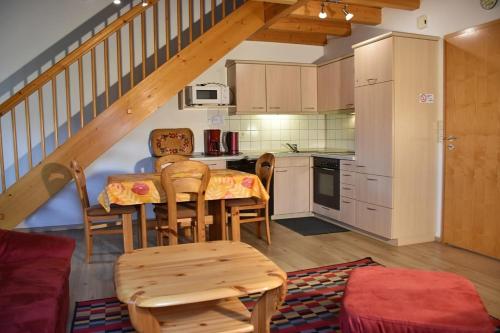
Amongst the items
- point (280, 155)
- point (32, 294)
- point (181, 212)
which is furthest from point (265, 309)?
point (280, 155)

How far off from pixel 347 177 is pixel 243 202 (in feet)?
4.61

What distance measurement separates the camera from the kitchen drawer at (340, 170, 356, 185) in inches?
181

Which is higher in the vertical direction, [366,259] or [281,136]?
[281,136]

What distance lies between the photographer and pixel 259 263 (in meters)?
2.03

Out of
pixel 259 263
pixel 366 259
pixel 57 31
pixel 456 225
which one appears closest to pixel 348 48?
pixel 456 225

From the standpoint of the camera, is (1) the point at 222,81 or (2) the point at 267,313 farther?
(1) the point at 222,81

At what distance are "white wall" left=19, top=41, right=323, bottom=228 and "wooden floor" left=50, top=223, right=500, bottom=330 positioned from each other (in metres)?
0.68

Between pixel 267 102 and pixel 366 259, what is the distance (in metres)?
2.60

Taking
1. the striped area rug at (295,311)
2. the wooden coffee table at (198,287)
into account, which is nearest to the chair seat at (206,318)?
the wooden coffee table at (198,287)

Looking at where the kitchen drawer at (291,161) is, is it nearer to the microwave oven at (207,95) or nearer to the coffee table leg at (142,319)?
the microwave oven at (207,95)

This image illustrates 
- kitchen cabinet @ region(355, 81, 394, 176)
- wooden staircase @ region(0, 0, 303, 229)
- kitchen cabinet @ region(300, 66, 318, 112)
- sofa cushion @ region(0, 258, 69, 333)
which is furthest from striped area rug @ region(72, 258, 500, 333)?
kitchen cabinet @ region(300, 66, 318, 112)

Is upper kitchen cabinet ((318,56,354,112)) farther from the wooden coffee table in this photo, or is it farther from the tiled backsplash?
the wooden coffee table

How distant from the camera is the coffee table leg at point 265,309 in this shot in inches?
74.0

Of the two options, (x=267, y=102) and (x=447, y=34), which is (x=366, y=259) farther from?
(x=267, y=102)
